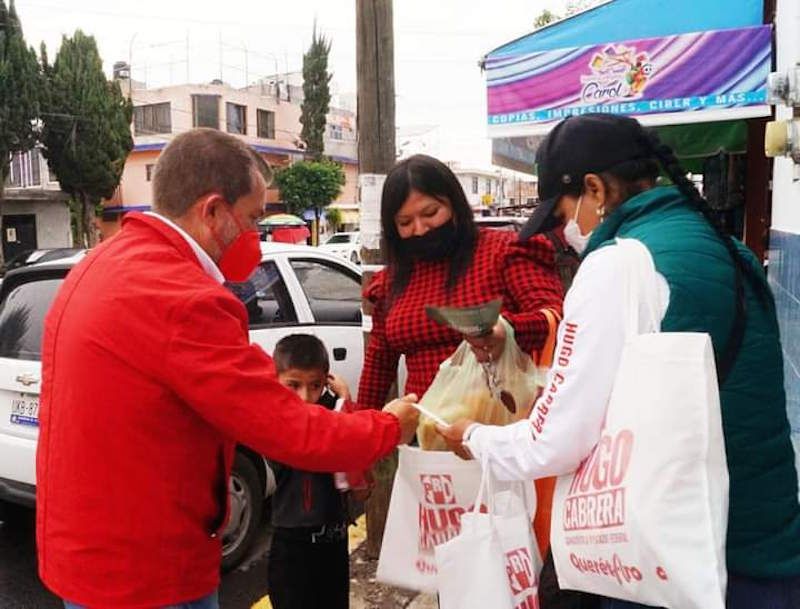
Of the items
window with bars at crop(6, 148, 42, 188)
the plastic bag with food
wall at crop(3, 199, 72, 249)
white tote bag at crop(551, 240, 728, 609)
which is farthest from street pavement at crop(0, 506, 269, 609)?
window with bars at crop(6, 148, 42, 188)

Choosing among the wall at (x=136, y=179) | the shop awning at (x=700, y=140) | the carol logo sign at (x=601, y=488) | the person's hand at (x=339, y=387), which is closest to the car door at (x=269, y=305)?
the person's hand at (x=339, y=387)

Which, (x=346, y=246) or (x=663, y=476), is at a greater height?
(x=663, y=476)

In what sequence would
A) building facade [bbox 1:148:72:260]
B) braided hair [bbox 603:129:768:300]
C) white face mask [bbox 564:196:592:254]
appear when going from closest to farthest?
braided hair [bbox 603:129:768:300], white face mask [bbox 564:196:592:254], building facade [bbox 1:148:72:260]

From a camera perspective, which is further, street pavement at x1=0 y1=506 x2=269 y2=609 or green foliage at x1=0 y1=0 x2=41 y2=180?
green foliage at x1=0 y1=0 x2=41 y2=180

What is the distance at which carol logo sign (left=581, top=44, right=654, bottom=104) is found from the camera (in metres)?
5.30

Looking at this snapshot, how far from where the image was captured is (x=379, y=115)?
12.6 feet

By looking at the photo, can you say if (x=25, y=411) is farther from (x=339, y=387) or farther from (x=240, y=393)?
(x=240, y=393)

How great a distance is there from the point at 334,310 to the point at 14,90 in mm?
27799

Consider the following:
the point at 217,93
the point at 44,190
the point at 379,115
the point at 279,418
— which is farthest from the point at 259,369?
the point at 217,93

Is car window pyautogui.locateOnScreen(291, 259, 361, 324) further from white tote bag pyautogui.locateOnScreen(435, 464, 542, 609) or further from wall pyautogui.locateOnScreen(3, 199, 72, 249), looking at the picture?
wall pyautogui.locateOnScreen(3, 199, 72, 249)

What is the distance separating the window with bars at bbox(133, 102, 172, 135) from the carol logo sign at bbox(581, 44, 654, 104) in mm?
39109

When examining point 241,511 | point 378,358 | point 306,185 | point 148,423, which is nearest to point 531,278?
point 378,358

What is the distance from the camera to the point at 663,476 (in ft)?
4.43

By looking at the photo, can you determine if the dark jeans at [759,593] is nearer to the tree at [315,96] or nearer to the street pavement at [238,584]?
the street pavement at [238,584]
